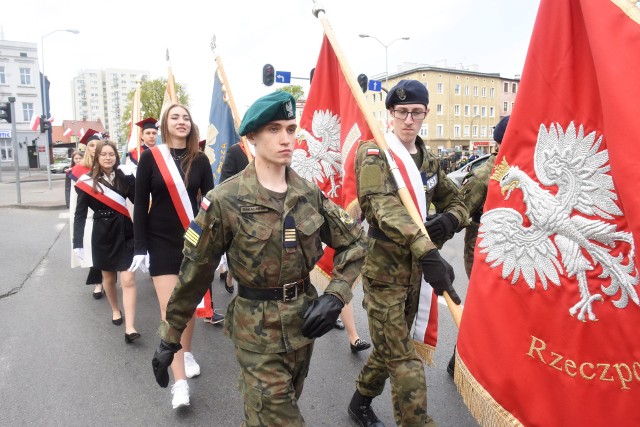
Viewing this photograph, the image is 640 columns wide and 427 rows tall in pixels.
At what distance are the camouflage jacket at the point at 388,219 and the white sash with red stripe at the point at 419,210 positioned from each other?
14 centimetres

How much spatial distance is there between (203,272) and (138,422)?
1.64m

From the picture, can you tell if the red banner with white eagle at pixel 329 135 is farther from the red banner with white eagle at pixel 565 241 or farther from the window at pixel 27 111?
the window at pixel 27 111

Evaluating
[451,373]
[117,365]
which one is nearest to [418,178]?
[451,373]

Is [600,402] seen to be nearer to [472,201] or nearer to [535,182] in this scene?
[535,182]

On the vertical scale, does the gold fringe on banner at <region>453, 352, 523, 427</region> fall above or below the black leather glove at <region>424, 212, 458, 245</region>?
below

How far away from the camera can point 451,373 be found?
3787 mm

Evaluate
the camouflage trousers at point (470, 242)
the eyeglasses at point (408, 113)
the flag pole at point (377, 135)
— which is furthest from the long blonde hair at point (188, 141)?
the camouflage trousers at point (470, 242)

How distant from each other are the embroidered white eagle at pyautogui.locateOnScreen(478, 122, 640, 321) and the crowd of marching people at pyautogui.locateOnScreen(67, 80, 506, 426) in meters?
0.48

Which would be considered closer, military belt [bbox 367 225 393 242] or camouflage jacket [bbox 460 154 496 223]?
military belt [bbox 367 225 393 242]

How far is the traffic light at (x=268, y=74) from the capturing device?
1642cm

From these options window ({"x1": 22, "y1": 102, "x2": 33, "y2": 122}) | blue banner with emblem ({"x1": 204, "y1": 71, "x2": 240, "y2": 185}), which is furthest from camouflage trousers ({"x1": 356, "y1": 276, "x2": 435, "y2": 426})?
window ({"x1": 22, "y1": 102, "x2": 33, "y2": 122})

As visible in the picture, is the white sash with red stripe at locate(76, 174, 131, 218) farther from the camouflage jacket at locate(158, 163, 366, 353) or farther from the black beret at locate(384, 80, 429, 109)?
the black beret at locate(384, 80, 429, 109)

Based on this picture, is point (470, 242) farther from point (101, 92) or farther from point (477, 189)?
point (101, 92)

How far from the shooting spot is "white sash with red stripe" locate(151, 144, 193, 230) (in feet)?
11.7
